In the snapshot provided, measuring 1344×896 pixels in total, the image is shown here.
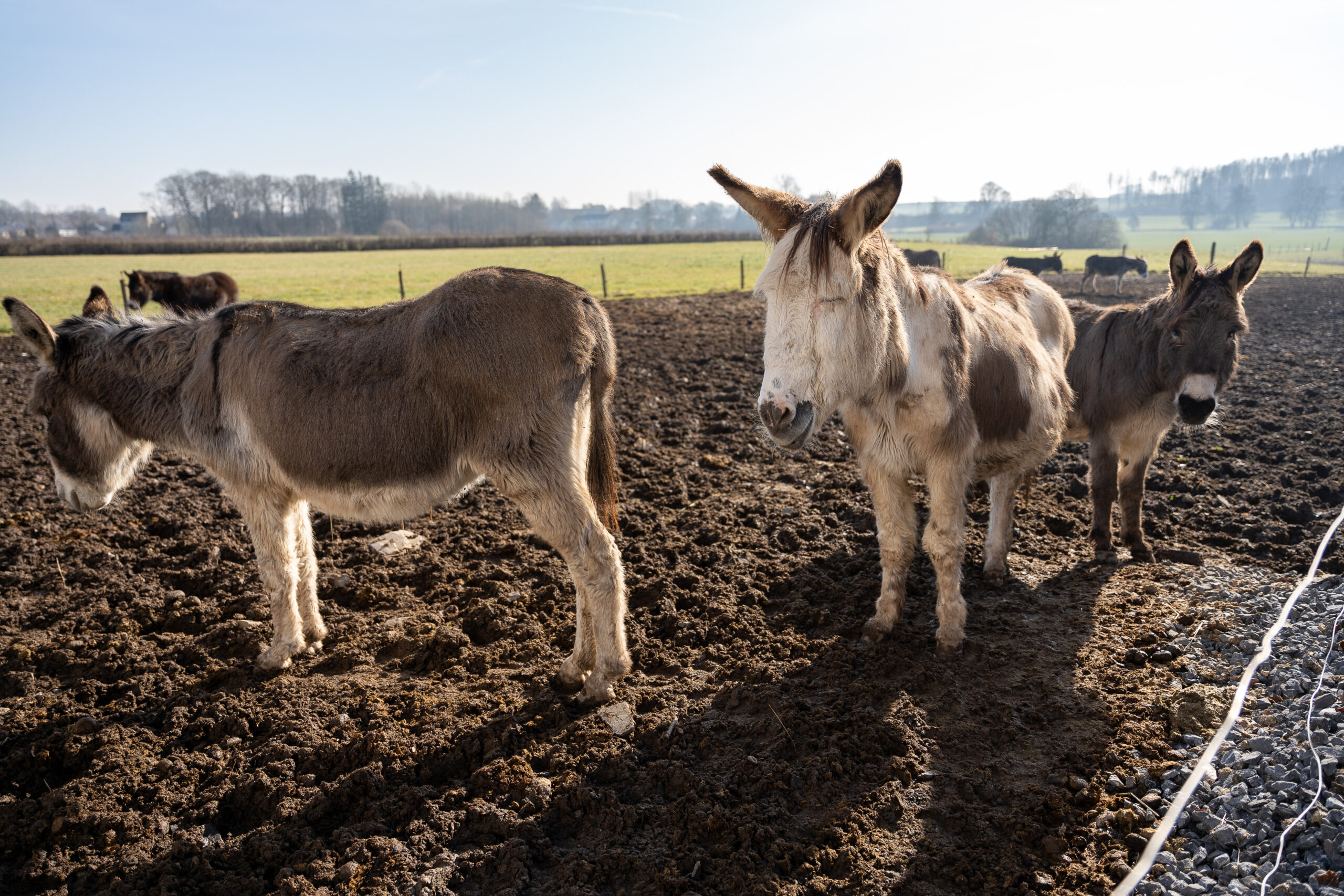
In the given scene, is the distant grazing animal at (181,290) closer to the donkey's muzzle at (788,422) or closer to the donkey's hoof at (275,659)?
the donkey's hoof at (275,659)

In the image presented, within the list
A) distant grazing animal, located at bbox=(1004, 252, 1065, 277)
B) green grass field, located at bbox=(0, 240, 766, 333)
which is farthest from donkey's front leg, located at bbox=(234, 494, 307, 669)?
distant grazing animal, located at bbox=(1004, 252, 1065, 277)

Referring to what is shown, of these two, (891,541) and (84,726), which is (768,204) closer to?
(891,541)

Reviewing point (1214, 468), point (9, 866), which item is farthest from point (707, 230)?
point (9, 866)

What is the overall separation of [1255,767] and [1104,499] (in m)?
2.78

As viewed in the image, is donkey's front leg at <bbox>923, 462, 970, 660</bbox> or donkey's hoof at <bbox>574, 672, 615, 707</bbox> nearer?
donkey's hoof at <bbox>574, 672, 615, 707</bbox>

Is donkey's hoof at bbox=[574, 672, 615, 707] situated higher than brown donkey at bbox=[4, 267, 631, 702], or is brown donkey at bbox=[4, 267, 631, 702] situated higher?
brown donkey at bbox=[4, 267, 631, 702]

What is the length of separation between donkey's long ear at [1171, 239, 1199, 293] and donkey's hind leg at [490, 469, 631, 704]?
15.4ft

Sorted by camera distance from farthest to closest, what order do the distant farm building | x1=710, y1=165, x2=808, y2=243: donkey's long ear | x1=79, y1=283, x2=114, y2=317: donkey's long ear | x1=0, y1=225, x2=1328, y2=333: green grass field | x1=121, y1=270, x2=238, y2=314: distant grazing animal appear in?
1. the distant farm building
2. x1=0, y1=225, x2=1328, y2=333: green grass field
3. x1=121, y1=270, x2=238, y2=314: distant grazing animal
4. x1=79, y1=283, x2=114, y2=317: donkey's long ear
5. x1=710, y1=165, x2=808, y2=243: donkey's long ear

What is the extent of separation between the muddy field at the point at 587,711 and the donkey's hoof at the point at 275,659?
0.08 m

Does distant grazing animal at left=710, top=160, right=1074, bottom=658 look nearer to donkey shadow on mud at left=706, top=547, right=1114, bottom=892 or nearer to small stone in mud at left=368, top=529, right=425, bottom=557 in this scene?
donkey shadow on mud at left=706, top=547, right=1114, bottom=892

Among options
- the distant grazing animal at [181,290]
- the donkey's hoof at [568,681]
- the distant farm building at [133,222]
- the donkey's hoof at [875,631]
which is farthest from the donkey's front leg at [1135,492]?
the distant farm building at [133,222]

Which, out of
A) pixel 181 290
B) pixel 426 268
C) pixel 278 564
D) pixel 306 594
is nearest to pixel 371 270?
pixel 426 268

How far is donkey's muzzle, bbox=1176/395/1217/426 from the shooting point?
4996mm

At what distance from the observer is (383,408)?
151 inches
